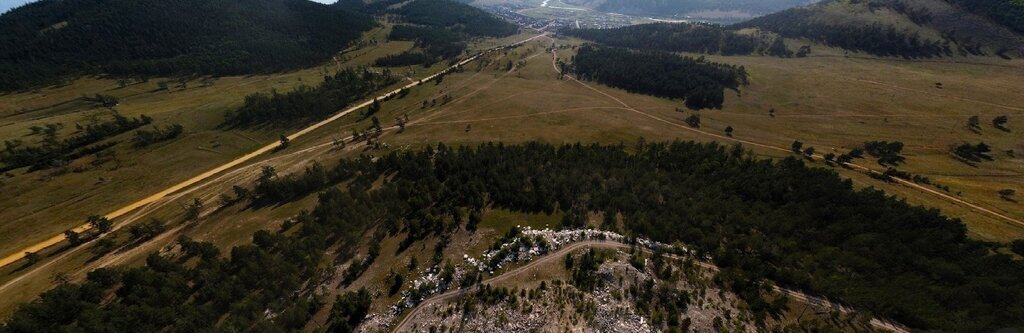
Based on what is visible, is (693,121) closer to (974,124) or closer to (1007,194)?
(1007,194)

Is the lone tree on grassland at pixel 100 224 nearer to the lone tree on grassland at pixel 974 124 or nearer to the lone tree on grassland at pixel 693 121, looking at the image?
the lone tree on grassland at pixel 693 121

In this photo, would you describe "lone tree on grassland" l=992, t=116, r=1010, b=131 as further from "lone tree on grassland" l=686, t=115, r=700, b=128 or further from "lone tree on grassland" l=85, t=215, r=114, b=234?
"lone tree on grassland" l=85, t=215, r=114, b=234

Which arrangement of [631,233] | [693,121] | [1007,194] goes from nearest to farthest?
[631,233], [1007,194], [693,121]

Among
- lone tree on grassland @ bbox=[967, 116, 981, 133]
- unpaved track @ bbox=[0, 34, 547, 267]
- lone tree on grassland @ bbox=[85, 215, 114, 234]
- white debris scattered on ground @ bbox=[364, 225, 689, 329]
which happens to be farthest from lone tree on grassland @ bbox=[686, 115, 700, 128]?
lone tree on grassland @ bbox=[85, 215, 114, 234]

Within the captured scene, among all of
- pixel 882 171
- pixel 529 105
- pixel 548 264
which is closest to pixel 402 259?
pixel 548 264

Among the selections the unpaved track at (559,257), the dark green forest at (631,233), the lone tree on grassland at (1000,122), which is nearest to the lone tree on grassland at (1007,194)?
the dark green forest at (631,233)

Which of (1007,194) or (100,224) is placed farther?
(1007,194)

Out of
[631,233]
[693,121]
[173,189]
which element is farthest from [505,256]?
[693,121]

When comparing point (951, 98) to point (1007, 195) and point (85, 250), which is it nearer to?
point (1007, 195)
